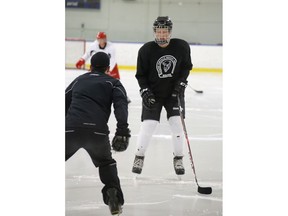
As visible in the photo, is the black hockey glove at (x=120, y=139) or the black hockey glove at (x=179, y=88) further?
the black hockey glove at (x=179, y=88)

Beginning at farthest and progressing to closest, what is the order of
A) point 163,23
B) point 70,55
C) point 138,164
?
1. point 70,55
2. point 138,164
3. point 163,23

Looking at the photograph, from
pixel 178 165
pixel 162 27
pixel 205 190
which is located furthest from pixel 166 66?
pixel 205 190

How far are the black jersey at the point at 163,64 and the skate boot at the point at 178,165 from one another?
1.20 ft

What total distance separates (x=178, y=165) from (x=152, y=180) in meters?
0.15

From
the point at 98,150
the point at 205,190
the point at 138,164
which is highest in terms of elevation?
the point at 98,150

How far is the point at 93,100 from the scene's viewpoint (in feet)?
6.97

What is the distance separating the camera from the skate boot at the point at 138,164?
93.7 inches

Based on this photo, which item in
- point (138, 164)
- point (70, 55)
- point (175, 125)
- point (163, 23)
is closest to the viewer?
point (163, 23)

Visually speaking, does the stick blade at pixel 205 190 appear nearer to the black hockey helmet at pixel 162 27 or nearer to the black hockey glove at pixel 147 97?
the black hockey glove at pixel 147 97

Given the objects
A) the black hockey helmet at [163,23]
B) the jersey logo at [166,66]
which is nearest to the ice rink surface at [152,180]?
the jersey logo at [166,66]

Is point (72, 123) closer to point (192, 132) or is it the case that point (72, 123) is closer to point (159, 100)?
point (159, 100)

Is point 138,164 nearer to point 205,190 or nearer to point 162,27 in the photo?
point 205,190
